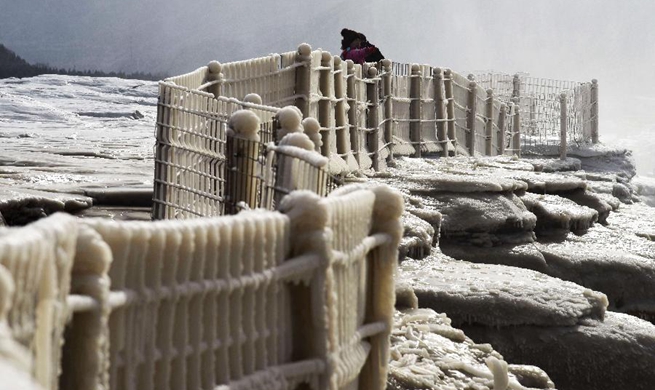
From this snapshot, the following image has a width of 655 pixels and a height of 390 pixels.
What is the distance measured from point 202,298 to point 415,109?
15.3 meters

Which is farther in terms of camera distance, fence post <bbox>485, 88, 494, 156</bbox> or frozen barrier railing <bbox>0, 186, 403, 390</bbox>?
fence post <bbox>485, 88, 494, 156</bbox>

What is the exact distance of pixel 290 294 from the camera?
14.5ft

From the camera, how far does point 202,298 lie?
3699mm

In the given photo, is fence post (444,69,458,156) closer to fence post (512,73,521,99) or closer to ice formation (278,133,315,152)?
fence post (512,73,521,99)

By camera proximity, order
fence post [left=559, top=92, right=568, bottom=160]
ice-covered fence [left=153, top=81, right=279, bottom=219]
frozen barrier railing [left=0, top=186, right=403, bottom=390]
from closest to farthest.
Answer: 1. frozen barrier railing [left=0, top=186, right=403, bottom=390]
2. ice-covered fence [left=153, top=81, right=279, bottom=219]
3. fence post [left=559, top=92, right=568, bottom=160]

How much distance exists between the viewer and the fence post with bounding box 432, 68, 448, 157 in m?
19.6

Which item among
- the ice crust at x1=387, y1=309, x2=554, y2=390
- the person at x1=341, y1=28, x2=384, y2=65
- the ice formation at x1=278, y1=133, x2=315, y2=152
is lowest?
the ice crust at x1=387, y1=309, x2=554, y2=390

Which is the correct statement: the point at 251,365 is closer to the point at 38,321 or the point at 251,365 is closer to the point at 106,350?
the point at 106,350

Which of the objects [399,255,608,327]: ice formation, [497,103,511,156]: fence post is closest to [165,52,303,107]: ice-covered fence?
[399,255,608,327]: ice formation

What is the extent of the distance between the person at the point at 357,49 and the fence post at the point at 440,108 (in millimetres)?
1901

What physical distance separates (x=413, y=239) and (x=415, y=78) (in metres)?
7.89

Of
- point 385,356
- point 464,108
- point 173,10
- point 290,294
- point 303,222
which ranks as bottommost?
point 385,356

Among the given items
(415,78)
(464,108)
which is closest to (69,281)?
(415,78)

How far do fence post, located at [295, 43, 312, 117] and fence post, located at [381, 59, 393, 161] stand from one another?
4856 millimetres
